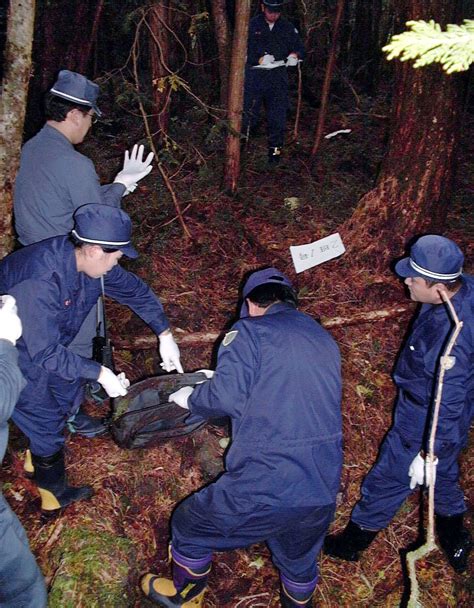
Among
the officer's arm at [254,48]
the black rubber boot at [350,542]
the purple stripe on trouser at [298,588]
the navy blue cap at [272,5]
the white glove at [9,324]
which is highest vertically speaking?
the navy blue cap at [272,5]

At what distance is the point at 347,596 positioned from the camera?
3.60 m

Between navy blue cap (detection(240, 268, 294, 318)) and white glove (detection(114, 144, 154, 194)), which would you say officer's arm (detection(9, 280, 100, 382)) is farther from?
white glove (detection(114, 144, 154, 194))

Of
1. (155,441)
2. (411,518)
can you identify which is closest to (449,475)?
(411,518)

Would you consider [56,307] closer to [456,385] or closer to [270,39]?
[456,385]

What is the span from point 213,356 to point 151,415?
47.9 inches

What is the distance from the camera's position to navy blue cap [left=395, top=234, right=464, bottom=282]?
2.94 m

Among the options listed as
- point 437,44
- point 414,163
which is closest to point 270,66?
point 414,163

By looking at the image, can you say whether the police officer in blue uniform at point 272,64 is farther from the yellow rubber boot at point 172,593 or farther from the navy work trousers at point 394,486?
the yellow rubber boot at point 172,593

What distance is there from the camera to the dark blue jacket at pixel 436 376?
2902mm

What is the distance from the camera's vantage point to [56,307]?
2.92 metres

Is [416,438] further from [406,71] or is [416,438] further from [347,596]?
[406,71]

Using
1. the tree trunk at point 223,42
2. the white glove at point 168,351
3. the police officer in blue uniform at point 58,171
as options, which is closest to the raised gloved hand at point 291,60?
the tree trunk at point 223,42

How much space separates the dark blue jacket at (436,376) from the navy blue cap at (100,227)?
1.91 meters

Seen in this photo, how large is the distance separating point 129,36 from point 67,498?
31.1 feet
